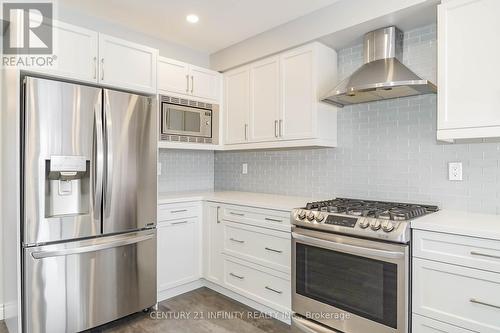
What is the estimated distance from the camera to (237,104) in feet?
11.2

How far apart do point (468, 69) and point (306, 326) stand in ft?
6.61

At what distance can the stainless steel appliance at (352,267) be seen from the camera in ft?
6.18

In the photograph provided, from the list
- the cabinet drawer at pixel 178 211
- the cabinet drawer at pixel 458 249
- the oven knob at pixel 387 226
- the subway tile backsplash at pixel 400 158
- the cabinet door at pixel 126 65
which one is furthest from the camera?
the cabinet drawer at pixel 178 211

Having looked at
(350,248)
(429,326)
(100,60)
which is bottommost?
(429,326)

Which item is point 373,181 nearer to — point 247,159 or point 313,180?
point 313,180

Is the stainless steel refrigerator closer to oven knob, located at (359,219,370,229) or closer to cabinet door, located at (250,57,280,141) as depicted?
cabinet door, located at (250,57,280,141)

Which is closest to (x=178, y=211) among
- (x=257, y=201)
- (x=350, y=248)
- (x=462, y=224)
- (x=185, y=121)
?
(x=257, y=201)

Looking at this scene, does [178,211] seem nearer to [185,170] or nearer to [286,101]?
[185,170]

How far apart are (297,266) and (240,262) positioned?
0.68 m

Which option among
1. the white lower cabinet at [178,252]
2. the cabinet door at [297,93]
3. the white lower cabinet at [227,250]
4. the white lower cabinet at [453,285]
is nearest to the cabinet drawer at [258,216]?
the white lower cabinet at [227,250]

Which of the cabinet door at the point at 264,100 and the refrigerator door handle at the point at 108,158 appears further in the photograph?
the cabinet door at the point at 264,100

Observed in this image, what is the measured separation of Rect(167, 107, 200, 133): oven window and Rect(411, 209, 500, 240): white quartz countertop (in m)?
2.25

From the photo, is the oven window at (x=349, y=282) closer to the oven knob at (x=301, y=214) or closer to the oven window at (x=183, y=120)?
the oven knob at (x=301, y=214)

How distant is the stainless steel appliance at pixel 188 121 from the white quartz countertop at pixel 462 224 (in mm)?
2225
